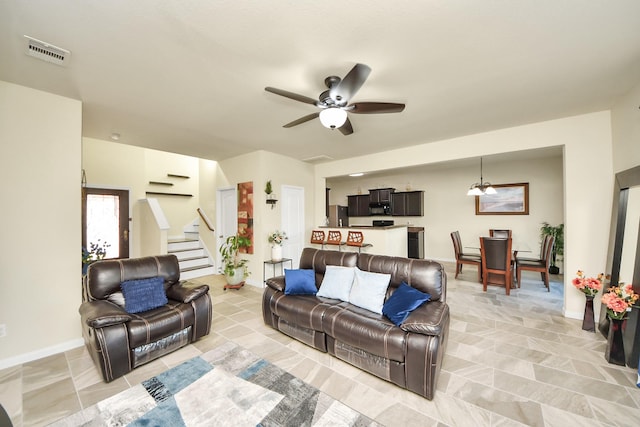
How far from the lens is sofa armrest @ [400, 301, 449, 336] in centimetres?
185

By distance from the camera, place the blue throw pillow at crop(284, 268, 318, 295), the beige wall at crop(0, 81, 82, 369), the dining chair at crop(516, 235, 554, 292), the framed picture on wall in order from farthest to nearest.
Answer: the framed picture on wall → the dining chair at crop(516, 235, 554, 292) → the blue throw pillow at crop(284, 268, 318, 295) → the beige wall at crop(0, 81, 82, 369)

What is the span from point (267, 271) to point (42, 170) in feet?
11.6

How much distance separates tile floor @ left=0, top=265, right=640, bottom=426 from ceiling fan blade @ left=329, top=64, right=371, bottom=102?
7.98 feet

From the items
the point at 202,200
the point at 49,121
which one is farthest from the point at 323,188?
the point at 49,121

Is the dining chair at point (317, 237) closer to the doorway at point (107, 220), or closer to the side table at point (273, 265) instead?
the side table at point (273, 265)

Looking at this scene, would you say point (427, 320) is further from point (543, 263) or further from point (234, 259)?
point (234, 259)

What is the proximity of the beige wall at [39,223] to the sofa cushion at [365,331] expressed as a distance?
287cm

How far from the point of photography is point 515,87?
256 cm

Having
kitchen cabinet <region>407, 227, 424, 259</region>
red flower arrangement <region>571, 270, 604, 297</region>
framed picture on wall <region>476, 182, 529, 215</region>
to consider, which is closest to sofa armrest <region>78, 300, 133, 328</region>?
red flower arrangement <region>571, 270, 604, 297</region>

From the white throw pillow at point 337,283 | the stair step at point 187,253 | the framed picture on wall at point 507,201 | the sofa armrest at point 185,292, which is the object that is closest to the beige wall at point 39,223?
the sofa armrest at point 185,292

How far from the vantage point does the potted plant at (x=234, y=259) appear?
4660 mm

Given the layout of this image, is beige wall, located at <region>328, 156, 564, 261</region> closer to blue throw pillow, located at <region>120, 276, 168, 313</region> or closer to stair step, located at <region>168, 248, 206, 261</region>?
stair step, located at <region>168, 248, 206, 261</region>

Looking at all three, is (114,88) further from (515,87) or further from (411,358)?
(515,87)

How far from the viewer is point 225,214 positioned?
5.84 metres
